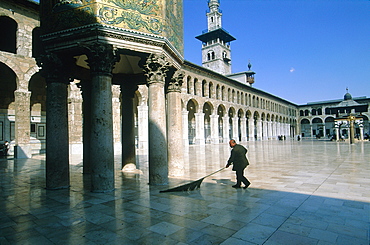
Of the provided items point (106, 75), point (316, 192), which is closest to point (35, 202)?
point (106, 75)

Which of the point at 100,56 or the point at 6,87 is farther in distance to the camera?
the point at 6,87

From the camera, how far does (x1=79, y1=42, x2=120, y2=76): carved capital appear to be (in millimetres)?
5695

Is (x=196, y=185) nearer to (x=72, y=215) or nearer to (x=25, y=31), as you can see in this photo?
(x=72, y=215)

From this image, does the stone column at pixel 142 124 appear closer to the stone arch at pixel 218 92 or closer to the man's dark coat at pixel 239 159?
the stone arch at pixel 218 92

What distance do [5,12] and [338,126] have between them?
39.3m

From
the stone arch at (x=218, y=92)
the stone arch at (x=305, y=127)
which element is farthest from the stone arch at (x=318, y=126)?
the stone arch at (x=218, y=92)

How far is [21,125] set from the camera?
16.9 m

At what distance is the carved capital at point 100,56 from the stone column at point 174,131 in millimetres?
2439

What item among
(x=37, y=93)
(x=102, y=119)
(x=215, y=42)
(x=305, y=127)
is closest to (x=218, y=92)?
(x=37, y=93)

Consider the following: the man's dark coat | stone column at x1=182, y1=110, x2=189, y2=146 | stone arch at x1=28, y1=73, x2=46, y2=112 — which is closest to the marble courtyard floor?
the man's dark coat

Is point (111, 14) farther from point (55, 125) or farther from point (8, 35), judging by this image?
point (8, 35)

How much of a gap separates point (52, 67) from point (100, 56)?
5.04 feet

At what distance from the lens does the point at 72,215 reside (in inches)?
166

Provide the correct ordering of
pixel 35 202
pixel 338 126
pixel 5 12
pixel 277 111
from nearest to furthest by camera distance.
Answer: pixel 35 202, pixel 5 12, pixel 338 126, pixel 277 111
